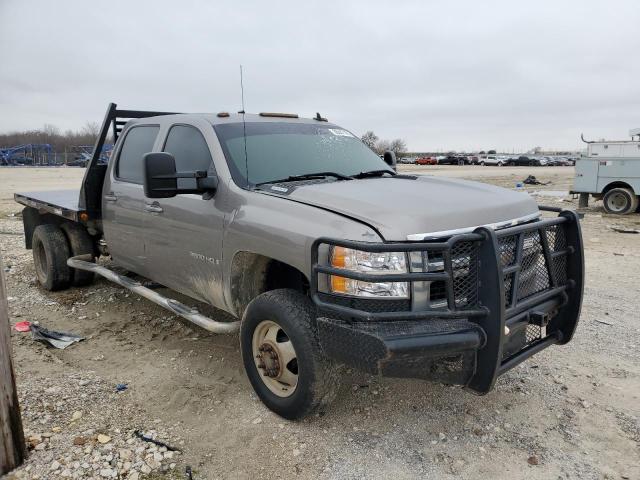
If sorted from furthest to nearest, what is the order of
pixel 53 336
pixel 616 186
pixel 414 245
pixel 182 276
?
1. pixel 616 186
2. pixel 53 336
3. pixel 182 276
4. pixel 414 245

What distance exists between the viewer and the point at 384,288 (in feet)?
9.07

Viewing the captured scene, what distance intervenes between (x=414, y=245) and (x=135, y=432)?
2.06 m

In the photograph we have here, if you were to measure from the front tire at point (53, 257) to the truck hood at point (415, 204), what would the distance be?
4025 mm

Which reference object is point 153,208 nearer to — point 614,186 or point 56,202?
point 56,202

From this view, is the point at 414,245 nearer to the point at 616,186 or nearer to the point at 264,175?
the point at 264,175

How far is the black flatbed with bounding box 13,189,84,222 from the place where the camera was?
558 cm

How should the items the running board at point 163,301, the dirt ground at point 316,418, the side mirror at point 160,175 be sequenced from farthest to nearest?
the running board at point 163,301
the side mirror at point 160,175
the dirt ground at point 316,418

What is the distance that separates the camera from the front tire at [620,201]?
13.9 metres

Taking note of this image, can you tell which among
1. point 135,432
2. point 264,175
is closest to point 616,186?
point 264,175

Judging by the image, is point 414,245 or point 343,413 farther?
point 343,413

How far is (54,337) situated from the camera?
4.78 meters

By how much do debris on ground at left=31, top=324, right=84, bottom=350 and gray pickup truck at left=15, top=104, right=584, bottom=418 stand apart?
2.32 feet

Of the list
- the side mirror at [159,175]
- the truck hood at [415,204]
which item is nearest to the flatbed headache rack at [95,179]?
the side mirror at [159,175]

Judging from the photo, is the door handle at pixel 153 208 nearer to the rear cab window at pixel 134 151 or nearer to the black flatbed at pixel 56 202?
the rear cab window at pixel 134 151
